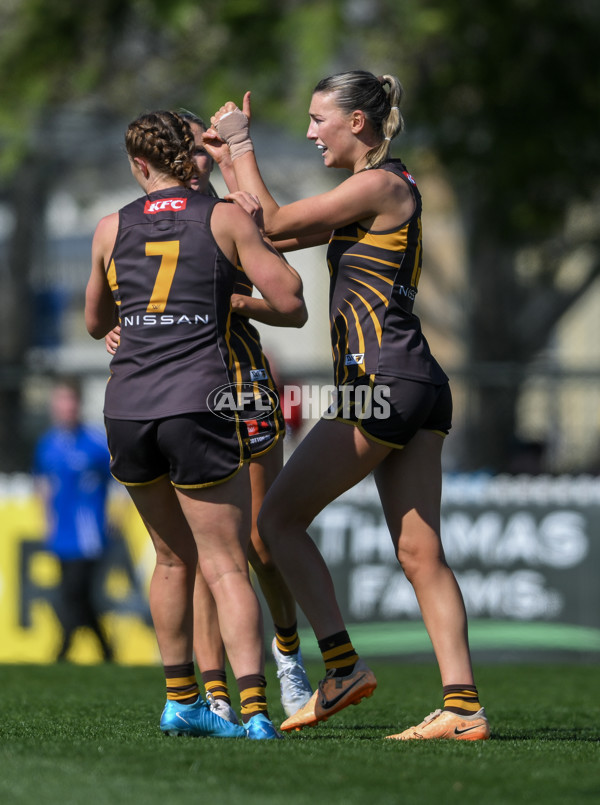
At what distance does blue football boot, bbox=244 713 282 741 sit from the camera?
4266 mm

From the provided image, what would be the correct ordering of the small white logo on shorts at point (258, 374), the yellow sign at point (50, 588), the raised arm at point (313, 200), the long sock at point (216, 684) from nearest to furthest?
the raised arm at point (313, 200)
the long sock at point (216, 684)
the small white logo on shorts at point (258, 374)
the yellow sign at point (50, 588)

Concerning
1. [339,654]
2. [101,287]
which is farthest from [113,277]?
[339,654]

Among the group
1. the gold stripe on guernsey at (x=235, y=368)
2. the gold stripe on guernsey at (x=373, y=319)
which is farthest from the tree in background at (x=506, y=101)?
the gold stripe on guernsey at (x=235, y=368)

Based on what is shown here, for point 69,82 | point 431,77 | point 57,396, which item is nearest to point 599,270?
point 431,77

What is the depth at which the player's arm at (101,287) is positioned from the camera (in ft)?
14.2

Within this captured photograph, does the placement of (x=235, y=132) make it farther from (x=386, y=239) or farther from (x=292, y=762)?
(x=292, y=762)

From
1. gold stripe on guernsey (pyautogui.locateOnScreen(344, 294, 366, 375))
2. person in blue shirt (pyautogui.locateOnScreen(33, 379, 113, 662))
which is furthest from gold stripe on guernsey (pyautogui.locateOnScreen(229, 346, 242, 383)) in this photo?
person in blue shirt (pyautogui.locateOnScreen(33, 379, 113, 662))

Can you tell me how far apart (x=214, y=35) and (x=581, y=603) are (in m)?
7.81

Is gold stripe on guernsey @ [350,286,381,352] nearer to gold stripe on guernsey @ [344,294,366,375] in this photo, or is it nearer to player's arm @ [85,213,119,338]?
gold stripe on guernsey @ [344,294,366,375]

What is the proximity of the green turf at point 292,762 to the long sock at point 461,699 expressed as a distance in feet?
0.47

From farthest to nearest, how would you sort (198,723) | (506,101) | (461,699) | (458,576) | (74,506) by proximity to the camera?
1. (506,101)
2. (458,576)
3. (74,506)
4. (461,699)
5. (198,723)

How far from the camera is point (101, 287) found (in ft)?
14.6

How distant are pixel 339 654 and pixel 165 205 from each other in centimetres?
166

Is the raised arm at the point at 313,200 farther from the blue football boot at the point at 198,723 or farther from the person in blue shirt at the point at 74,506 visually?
the person in blue shirt at the point at 74,506
